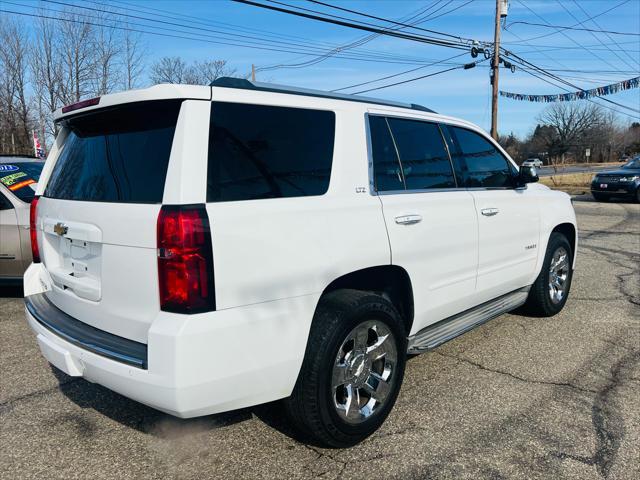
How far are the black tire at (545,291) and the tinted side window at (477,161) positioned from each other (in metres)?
0.97

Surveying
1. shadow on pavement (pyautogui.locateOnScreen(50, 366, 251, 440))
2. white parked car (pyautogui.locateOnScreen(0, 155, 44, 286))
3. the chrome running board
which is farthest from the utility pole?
shadow on pavement (pyautogui.locateOnScreen(50, 366, 251, 440))

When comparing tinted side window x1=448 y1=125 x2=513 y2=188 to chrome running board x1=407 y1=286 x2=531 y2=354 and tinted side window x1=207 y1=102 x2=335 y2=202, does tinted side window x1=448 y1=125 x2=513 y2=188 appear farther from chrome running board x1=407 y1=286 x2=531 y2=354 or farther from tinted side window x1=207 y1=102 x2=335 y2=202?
tinted side window x1=207 y1=102 x2=335 y2=202

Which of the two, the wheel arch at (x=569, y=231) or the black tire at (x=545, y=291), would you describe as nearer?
the black tire at (x=545, y=291)

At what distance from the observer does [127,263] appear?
7.66ft

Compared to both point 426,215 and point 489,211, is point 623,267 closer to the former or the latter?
point 489,211

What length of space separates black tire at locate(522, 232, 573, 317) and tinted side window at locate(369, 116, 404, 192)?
2400 mm

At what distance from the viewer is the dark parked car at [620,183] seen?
57.7ft

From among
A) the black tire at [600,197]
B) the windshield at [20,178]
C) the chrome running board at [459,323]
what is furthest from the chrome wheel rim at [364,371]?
the black tire at [600,197]

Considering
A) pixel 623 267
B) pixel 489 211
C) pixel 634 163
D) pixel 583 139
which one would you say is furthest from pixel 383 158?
pixel 583 139

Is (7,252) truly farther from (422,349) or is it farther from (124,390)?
(422,349)

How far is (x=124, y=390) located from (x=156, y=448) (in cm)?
70

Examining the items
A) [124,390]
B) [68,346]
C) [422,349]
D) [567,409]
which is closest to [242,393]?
[124,390]

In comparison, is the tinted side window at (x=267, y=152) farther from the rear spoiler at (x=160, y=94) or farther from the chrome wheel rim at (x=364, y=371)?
the chrome wheel rim at (x=364, y=371)

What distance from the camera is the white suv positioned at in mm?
2213
